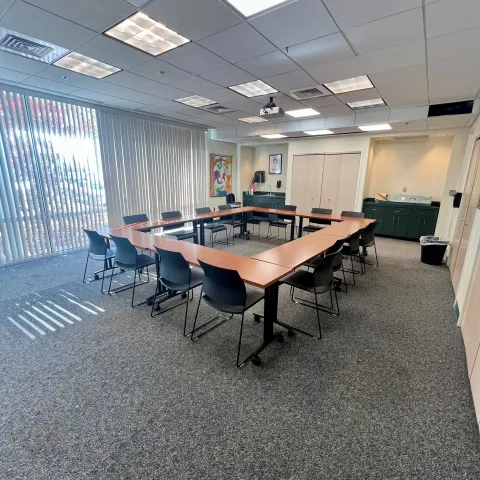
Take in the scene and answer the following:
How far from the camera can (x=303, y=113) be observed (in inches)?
214

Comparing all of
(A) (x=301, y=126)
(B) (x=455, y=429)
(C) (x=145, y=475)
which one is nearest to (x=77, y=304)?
(C) (x=145, y=475)

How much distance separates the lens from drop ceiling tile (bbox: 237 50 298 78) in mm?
2867

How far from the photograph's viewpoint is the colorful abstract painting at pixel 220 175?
8.33m

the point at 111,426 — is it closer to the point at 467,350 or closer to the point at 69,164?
the point at 467,350

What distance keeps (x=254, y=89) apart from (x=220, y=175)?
→ 15.3 feet

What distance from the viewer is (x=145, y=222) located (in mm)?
4809

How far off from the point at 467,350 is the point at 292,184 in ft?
21.5

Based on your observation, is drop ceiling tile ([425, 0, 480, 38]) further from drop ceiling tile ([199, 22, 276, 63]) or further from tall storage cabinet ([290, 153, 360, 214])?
tall storage cabinet ([290, 153, 360, 214])

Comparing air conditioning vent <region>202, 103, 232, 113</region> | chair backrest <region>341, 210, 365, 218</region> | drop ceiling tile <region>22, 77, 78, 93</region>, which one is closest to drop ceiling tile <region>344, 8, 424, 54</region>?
air conditioning vent <region>202, 103, 232, 113</region>

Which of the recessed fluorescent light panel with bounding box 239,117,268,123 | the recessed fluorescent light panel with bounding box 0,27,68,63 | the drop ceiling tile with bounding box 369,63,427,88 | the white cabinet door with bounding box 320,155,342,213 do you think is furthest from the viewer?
the white cabinet door with bounding box 320,155,342,213

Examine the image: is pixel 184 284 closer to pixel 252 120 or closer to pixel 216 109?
pixel 216 109

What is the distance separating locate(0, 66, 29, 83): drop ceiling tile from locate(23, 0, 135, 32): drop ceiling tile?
198 cm

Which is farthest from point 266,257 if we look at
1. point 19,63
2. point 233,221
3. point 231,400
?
point 19,63

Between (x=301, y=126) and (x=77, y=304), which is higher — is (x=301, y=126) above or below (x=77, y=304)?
above
